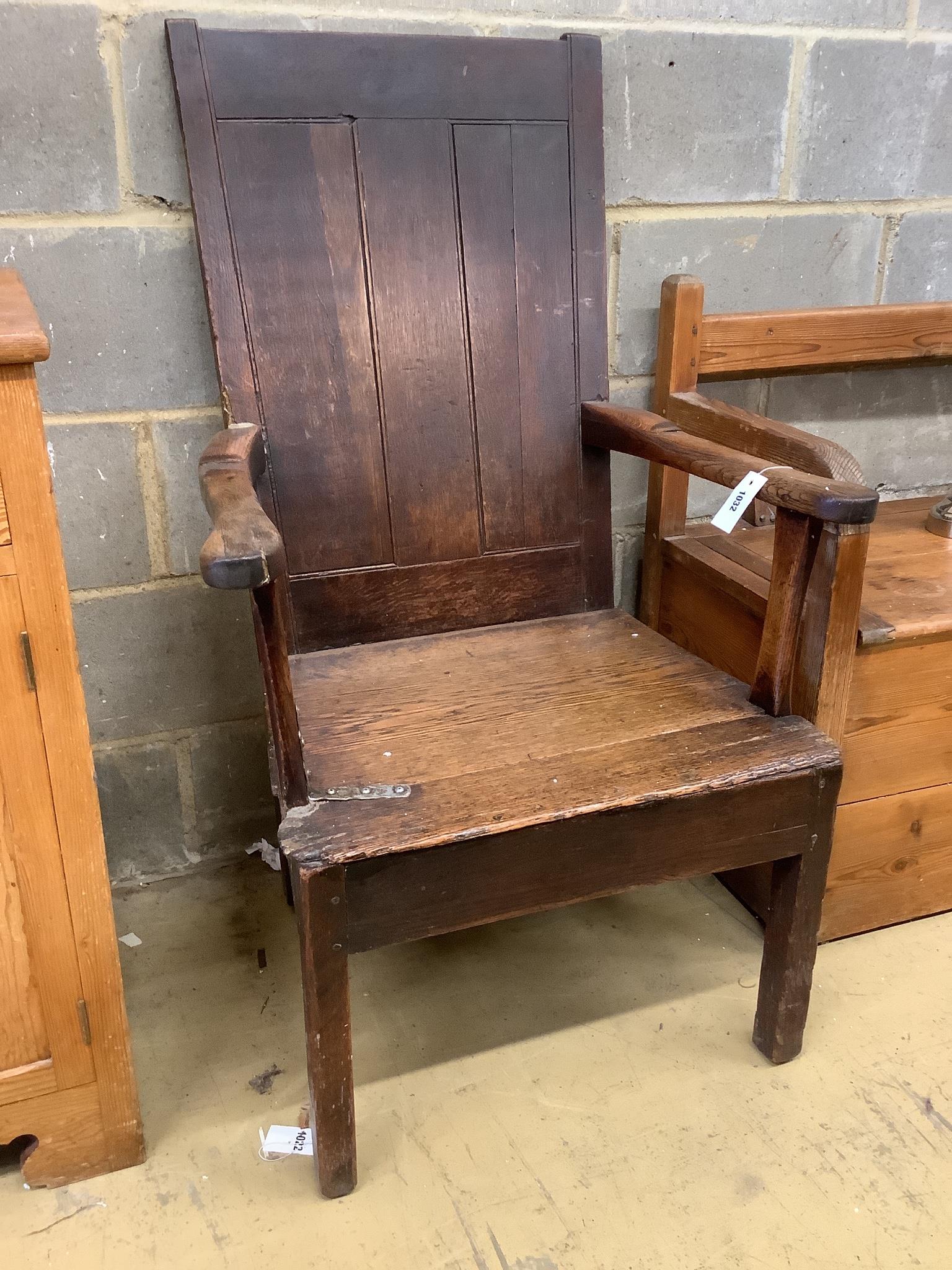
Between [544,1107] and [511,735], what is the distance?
1.53 feet

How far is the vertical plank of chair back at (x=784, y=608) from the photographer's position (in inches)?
42.4

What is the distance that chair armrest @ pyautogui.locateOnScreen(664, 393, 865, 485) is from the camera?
115 centimetres

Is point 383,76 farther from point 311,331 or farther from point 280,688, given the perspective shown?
point 280,688

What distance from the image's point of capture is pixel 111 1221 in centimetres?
102

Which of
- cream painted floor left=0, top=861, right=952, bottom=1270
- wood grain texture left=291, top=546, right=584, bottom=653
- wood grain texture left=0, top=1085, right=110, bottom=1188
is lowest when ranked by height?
cream painted floor left=0, top=861, right=952, bottom=1270

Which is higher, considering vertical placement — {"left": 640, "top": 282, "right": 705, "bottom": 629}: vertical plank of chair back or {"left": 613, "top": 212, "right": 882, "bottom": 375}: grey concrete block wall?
{"left": 613, "top": 212, "right": 882, "bottom": 375}: grey concrete block wall

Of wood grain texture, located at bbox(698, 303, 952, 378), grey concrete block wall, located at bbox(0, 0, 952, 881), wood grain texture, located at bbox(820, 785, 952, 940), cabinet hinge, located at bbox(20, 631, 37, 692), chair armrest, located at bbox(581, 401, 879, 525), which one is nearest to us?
cabinet hinge, located at bbox(20, 631, 37, 692)

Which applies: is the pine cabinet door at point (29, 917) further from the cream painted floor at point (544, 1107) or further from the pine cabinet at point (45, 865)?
the cream painted floor at point (544, 1107)

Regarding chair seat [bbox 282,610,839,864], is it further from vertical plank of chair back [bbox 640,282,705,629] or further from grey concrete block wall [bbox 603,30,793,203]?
grey concrete block wall [bbox 603,30,793,203]

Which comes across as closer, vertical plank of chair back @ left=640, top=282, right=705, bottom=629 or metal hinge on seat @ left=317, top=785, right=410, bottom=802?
metal hinge on seat @ left=317, top=785, right=410, bottom=802

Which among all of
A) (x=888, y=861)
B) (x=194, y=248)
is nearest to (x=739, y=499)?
(x=888, y=861)

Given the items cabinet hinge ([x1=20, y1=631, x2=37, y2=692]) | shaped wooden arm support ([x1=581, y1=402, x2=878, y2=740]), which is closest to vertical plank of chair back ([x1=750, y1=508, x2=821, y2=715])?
shaped wooden arm support ([x1=581, y1=402, x2=878, y2=740])

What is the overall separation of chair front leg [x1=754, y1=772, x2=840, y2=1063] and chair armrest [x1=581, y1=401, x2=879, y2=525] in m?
0.29

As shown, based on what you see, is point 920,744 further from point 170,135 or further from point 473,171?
point 170,135
